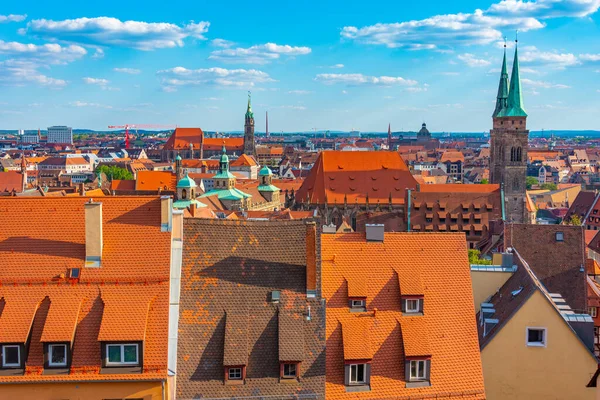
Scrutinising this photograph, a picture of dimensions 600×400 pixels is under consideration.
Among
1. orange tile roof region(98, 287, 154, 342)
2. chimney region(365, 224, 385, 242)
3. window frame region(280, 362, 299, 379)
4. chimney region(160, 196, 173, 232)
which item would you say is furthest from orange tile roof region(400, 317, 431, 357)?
chimney region(160, 196, 173, 232)

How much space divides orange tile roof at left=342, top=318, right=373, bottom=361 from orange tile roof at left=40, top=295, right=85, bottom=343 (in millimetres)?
8019

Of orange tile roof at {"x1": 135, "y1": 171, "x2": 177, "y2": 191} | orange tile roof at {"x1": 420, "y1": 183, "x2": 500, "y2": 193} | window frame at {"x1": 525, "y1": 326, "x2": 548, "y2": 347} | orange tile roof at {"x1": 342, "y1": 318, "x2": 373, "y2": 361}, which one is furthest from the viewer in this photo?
orange tile roof at {"x1": 135, "y1": 171, "x2": 177, "y2": 191}

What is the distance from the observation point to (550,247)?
4109 cm

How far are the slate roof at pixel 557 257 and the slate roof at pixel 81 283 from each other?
23.6m

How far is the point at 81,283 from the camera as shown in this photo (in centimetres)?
2166

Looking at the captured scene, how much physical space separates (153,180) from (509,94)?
6955cm

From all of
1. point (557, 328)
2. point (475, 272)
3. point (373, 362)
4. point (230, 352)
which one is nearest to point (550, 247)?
point (475, 272)

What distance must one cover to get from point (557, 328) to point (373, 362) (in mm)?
8376

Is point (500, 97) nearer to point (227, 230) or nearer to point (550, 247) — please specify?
point (550, 247)

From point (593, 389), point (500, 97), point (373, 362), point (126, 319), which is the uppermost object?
point (500, 97)

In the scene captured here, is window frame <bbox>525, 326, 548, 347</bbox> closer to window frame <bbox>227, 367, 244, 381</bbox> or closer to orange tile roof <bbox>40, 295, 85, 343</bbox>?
window frame <bbox>227, 367, 244, 381</bbox>

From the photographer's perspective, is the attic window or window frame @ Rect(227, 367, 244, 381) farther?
the attic window

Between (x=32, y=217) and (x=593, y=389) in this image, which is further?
(x=593, y=389)

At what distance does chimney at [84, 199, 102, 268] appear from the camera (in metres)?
22.2
